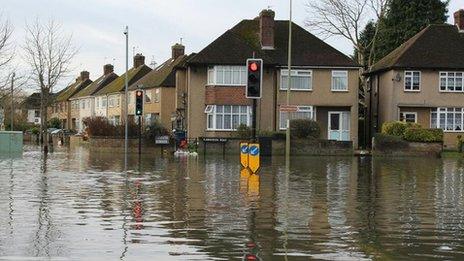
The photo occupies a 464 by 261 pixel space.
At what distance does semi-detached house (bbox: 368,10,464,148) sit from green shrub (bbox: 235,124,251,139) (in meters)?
11.6

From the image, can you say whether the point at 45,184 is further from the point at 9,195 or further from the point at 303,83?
the point at 303,83

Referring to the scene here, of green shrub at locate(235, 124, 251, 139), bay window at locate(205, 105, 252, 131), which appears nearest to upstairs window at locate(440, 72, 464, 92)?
bay window at locate(205, 105, 252, 131)

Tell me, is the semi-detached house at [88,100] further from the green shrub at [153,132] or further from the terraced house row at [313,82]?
the green shrub at [153,132]

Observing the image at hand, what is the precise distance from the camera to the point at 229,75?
47562mm

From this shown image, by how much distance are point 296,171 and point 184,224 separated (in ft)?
50.5

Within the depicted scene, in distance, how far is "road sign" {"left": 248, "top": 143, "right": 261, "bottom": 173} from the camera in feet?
81.4

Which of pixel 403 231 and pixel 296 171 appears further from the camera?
pixel 296 171

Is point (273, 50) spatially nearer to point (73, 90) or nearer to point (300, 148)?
point (300, 148)

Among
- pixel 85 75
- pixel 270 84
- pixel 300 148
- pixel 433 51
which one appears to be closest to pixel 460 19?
pixel 433 51

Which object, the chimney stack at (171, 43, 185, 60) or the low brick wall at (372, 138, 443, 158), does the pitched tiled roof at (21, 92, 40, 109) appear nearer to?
the chimney stack at (171, 43, 185, 60)

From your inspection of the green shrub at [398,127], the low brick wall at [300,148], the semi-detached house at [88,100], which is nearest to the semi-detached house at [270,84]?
the low brick wall at [300,148]

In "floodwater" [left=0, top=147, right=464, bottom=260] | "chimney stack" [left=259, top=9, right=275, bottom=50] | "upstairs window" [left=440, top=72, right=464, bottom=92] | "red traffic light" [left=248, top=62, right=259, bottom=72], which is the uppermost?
"chimney stack" [left=259, top=9, right=275, bottom=50]

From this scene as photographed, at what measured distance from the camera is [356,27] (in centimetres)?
6231

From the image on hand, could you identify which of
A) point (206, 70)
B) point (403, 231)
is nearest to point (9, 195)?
point (403, 231)
